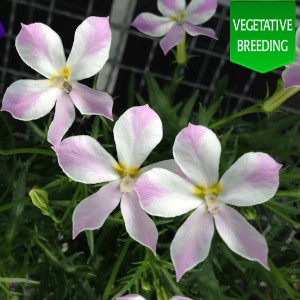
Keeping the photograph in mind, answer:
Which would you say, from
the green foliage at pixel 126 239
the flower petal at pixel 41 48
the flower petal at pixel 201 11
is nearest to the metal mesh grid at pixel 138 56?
the green foliage at pixel 126 239

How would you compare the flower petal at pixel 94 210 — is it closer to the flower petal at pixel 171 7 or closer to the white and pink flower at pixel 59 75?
the white and pink flower at pixel 59 75

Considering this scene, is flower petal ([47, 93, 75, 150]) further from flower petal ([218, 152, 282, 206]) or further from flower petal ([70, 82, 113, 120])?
flower petal ([218, 152, 282, 206])

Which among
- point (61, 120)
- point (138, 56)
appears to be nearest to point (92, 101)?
point (61, 120)

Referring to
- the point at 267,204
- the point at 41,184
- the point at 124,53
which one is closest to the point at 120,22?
the point at 124,53

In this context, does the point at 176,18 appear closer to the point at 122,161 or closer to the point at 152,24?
the point at 152,24

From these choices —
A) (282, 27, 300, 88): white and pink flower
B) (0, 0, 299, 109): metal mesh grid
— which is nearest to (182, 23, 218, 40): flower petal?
(282, 27, 300, 88): white and pink flower

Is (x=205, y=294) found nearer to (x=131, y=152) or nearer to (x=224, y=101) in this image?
(x=131, y=152)
